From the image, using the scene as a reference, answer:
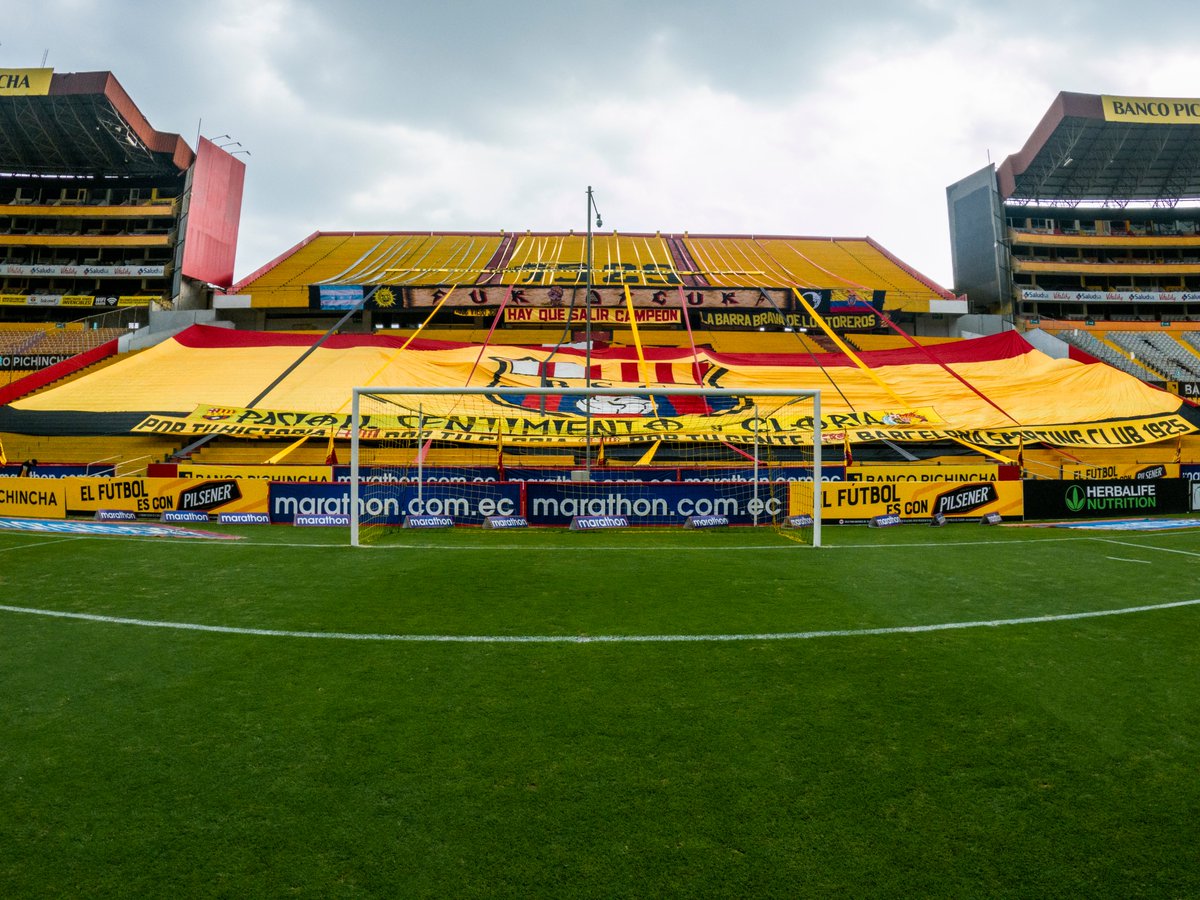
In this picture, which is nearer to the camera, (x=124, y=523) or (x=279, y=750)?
(x=279, y=750)

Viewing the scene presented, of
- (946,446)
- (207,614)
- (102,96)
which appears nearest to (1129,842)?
(207,614)

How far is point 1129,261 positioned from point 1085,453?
37.5 meters

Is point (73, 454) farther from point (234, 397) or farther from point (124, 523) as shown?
point (124, 523)

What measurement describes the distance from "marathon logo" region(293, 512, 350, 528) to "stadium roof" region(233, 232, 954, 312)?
23432 mm

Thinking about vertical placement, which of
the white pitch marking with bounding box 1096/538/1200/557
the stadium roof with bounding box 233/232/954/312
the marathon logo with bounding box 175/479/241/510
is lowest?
the white pitch marking with bounding box 1096/538/1200/557

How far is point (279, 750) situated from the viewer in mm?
3840

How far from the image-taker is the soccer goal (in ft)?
47.8

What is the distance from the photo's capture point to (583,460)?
73.2 ft

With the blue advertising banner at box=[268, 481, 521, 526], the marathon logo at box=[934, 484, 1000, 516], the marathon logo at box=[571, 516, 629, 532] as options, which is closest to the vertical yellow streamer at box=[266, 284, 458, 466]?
the blue advertising banner at box=[268, 481, 521, 526]

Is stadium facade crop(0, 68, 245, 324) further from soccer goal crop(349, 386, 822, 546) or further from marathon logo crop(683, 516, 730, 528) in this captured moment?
marathon logo crop(683, 516, 730, 528)

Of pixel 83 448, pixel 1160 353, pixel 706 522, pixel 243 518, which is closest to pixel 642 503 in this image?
pixel 706 522

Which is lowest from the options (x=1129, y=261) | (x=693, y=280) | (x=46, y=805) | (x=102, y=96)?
(x=46, y=805)

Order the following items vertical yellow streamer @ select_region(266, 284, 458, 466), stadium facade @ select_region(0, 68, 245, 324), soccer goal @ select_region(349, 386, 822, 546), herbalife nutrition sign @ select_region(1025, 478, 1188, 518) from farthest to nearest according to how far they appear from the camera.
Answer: stadium facade @ select_region(0, 68, 245, 324)
vertical yellow streamer @ select_region(266, 284, 458, 466)
herbalife nutrition sign @ select_region(1025, 478, 1188, 518)
soccer goal @ select_region(349, 386, 822, 546)

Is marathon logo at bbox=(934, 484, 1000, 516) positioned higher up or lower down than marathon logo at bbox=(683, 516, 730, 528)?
higher up
